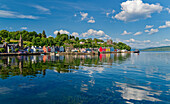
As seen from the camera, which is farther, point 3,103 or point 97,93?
point 97,93

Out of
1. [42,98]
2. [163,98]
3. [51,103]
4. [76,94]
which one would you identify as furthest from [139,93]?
[42,98]

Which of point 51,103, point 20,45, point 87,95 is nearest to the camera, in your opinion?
point 51,103

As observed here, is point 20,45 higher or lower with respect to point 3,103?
higher

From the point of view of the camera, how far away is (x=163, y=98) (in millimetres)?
13266

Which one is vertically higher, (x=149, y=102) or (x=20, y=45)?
(x=20, y=45)

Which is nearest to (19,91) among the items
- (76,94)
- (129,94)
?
(76,94)

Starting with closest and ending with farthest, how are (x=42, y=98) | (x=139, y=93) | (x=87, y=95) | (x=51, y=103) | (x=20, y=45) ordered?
1. (x=51, y=103)
2. (x=42, y=98)
3. (x=87, y=95)
4. (x=139, y=93)
5. (x=20, y=45)

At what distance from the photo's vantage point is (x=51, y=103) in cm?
1186

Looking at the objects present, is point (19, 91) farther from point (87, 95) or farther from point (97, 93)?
point (97, 93)

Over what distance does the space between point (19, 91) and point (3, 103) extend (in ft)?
10.7

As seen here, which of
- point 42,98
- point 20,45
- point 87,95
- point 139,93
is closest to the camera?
point 42,98

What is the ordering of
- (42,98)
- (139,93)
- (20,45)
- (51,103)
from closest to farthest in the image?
(51,103) → (42,98) → (139,93) → (20,45)

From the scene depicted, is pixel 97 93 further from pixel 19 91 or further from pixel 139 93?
pixel 19 91

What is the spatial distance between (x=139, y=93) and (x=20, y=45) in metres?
193
